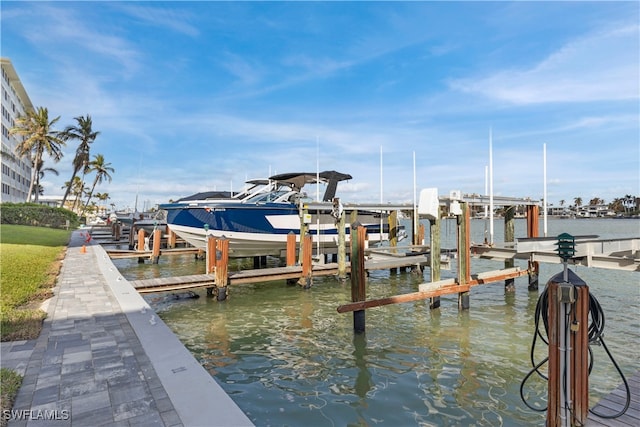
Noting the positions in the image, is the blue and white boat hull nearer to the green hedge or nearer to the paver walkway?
the paver walkway

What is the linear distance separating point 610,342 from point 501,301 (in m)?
3.49

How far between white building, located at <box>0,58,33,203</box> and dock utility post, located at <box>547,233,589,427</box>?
52.1 metres

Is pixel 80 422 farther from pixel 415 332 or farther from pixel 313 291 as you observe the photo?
pixel 313 291

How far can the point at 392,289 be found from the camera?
43.0ft

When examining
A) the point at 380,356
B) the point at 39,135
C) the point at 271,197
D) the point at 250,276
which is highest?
the point at 39,135

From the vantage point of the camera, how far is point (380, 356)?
6.55m

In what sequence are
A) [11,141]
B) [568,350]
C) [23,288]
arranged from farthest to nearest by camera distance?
[11,141] < [23,288] < [568,350]

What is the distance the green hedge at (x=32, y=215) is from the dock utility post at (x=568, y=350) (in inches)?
1561

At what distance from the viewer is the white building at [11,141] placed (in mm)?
44406

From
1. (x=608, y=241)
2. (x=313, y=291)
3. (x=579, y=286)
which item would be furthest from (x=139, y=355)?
(x=608, y=241)

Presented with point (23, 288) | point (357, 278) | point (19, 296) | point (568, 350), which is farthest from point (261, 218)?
point (568, 350)

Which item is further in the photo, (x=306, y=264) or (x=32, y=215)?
(x=32, y=215)

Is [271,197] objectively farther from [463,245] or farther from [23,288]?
[23,288]

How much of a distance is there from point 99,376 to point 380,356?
14.2 ft
